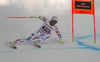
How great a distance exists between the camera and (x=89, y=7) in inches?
144

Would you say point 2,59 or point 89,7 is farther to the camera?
point 89,7

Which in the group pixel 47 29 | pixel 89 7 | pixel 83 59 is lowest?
pixel 83 59

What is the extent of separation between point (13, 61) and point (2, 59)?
249 mm

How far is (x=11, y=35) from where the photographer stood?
4.43 meters

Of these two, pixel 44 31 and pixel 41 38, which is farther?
pixel 44 31

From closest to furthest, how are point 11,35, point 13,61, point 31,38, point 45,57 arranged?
point 13,61 → point 45,57 → point 31,38 → point 11,35

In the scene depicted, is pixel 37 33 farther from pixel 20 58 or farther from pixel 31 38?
pixel 20 58

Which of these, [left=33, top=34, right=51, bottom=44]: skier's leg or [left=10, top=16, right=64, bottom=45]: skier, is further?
[left=10, top=16, right=64, bottom=45]: skier

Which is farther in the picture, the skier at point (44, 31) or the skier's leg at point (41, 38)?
the skier at point (44, 31)

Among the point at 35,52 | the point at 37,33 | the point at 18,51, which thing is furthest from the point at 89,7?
the point at 18,51

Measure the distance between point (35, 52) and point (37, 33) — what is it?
79 cm

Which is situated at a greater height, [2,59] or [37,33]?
[37,33]

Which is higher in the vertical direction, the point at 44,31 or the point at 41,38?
the point at 44,31

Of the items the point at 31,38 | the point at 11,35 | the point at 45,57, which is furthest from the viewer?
the point at 11,35
